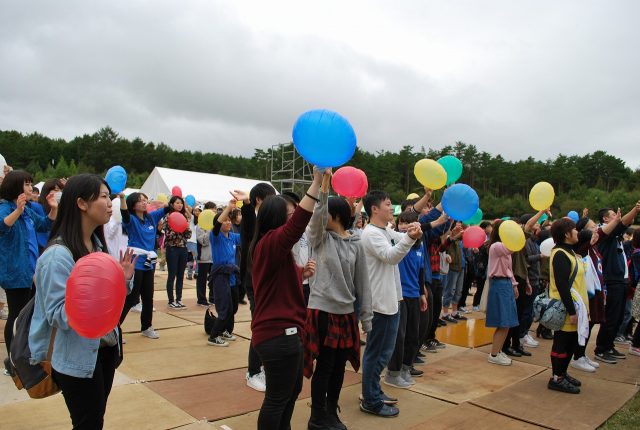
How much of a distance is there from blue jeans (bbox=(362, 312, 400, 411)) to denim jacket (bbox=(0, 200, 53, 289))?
3301mm

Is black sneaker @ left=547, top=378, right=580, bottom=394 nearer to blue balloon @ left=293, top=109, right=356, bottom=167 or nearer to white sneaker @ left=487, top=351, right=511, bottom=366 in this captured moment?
white sneaker @ left=487, top=351, right=511, bottom=366

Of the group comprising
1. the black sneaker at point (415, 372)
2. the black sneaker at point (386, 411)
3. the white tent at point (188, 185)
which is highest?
the white tent at point (188, 185)

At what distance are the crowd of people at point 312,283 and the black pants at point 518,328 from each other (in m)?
0.02

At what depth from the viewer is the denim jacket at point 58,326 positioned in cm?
208

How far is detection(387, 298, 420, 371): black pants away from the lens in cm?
471

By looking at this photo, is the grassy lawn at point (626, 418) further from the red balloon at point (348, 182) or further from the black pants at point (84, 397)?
the black pants at point (84, 397)

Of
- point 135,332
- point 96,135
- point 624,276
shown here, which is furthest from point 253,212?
point 96,135

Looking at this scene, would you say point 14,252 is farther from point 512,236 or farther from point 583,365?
point 583,365

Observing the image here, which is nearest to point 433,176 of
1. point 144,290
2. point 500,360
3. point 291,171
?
point 500,360

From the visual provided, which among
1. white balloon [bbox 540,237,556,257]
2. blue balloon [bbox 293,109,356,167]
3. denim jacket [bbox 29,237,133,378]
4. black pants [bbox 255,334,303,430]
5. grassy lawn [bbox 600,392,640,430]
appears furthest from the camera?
white balloon [bbox 540,237,556,257]

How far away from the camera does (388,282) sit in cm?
417

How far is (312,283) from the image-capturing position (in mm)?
3652

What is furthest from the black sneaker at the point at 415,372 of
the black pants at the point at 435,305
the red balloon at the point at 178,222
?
the red balloon at the point at 178,222

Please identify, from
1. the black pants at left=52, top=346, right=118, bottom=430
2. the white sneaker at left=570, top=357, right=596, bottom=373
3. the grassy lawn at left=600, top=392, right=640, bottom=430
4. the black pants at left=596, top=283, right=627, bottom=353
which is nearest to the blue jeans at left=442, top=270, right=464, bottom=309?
the black pants at left=596, top=283, right=627, bottom=353
